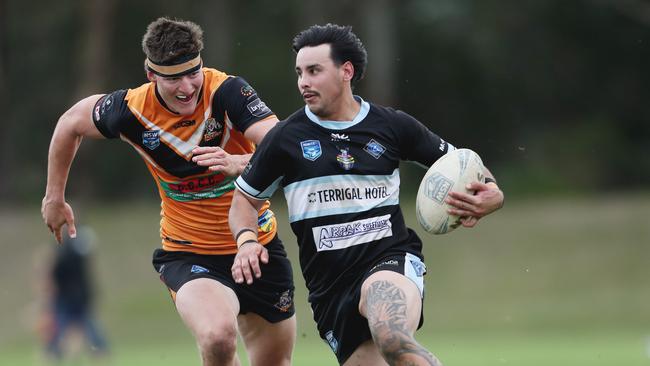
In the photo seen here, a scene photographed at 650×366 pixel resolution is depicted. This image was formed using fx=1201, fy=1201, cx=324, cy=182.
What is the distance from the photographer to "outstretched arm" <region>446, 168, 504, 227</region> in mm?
6797

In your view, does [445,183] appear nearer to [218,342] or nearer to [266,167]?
[266,167]

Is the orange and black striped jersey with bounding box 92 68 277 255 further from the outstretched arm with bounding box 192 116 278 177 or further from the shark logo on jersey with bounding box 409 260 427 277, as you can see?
the shark logo on jersey with bounding box 409 260 427 277

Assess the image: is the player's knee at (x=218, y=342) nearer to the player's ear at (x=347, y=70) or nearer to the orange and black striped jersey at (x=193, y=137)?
the orange and black striped jersey at (x=193, y=137)

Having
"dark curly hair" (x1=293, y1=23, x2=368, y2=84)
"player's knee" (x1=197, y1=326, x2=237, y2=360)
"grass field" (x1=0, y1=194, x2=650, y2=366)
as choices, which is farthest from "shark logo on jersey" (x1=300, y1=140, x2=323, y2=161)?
"grass field" (x1=0, y1=194, x2=650, y2=366)

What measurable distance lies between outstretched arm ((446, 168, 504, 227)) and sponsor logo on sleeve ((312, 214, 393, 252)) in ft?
1.42

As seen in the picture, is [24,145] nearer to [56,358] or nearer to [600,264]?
[600,264]

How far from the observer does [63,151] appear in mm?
7871

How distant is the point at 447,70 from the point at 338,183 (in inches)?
1296

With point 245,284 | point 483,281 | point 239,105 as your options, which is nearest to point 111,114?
point 239,105

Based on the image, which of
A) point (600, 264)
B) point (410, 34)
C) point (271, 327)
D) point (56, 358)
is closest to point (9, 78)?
point (410, 34)

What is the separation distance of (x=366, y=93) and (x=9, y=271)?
11290 mm

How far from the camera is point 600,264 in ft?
85.7

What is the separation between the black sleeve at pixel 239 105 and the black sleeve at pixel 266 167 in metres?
0.44

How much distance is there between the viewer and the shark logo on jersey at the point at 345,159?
6.89 metres
